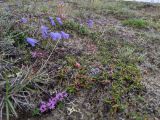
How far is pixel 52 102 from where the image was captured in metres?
3.36

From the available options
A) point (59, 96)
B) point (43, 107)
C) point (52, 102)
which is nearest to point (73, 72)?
point (59, 96)

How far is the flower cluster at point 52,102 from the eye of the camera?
129 inches

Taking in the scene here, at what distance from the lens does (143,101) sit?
362 centimetres

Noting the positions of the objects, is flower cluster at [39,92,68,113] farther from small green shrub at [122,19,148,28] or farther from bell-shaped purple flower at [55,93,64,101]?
small green shrub at [122,19,148,28]

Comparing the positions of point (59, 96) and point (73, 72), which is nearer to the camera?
point (59, 96)

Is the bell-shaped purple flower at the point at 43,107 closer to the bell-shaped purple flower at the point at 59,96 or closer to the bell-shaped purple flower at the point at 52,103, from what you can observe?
the bell-shaped purple flower at the point at 52,103

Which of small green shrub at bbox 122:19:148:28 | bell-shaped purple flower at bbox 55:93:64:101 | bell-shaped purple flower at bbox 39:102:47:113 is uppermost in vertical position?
small green shrub at bbox 122:19:148:28

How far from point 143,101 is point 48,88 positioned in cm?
109

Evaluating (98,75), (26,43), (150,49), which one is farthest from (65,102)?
(150,49)

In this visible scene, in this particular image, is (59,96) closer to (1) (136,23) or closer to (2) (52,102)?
(2) (52,102)

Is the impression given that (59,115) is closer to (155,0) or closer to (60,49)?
(60,49)

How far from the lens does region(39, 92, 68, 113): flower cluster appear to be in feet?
10.8

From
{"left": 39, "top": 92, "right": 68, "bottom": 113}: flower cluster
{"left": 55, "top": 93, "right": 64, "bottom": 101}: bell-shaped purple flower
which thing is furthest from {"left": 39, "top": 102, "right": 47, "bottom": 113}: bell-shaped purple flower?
{"left": 55, "top": 93, "right": 64, "bottom": 101}: bell-shaped purple flower

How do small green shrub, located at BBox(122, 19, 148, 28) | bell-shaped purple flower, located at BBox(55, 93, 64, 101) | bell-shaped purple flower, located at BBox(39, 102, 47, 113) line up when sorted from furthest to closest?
small green shrub, located at BBox(122, 19, 148, 28), bell-shaped purple flower, located at BBox(55, 93, 64, 101), bell-shaped purple flower, located at BBox(39, 102, 47, 113)
